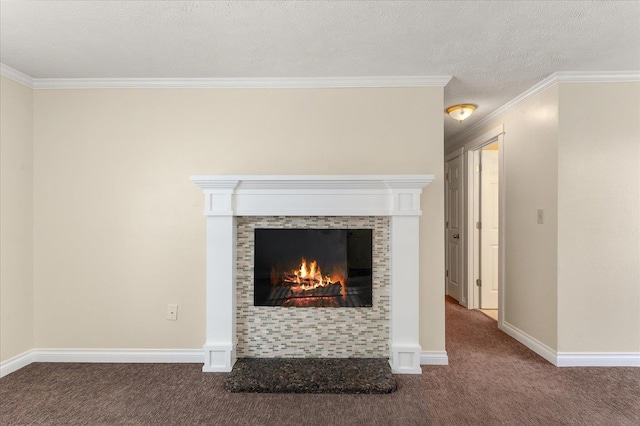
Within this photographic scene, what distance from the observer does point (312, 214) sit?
2838mm

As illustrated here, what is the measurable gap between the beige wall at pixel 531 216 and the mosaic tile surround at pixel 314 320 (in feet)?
4.37

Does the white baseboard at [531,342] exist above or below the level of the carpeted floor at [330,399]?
above

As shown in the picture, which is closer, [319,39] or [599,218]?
[319,39]

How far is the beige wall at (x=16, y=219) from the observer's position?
2738 mm

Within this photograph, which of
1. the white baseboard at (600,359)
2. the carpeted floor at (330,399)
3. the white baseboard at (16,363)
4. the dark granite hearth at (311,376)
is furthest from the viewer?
the white baseboard at (600,359)

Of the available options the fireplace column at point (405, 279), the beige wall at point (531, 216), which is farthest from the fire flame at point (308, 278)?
the beige wall at point (531, 216)

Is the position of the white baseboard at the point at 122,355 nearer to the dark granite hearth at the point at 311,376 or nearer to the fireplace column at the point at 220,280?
the fireplace column at the point at 220,280

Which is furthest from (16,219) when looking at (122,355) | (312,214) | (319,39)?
(319,39)

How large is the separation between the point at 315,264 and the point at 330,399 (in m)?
1.00

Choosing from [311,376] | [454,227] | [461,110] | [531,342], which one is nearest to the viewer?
[311,376]

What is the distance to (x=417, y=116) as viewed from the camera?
294 cm

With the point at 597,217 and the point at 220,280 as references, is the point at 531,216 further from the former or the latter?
the point at 220,280

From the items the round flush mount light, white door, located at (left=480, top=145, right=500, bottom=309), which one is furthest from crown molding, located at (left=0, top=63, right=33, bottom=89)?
white door, located at (left=480, top=145, right=500, bottom=309)

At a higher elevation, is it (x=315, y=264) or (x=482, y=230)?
(x=482, y=230)
